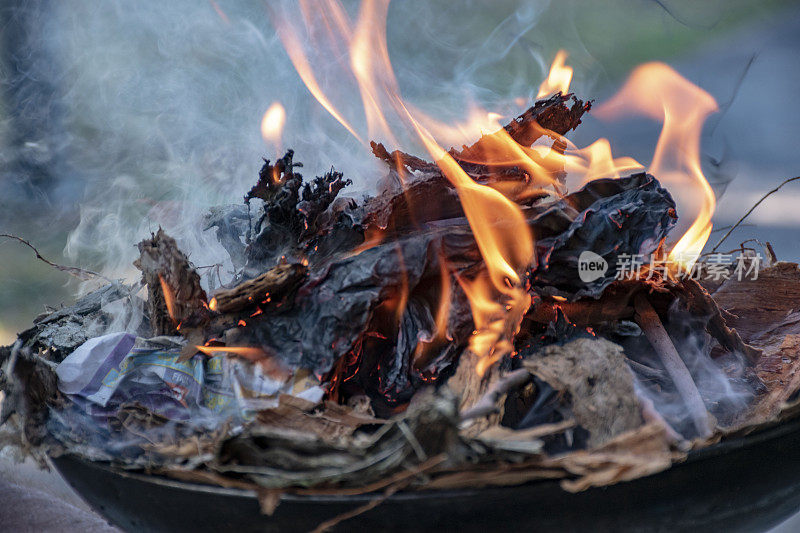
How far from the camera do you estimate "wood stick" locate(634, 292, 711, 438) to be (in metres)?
0.92

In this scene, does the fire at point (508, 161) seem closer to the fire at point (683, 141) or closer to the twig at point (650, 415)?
the fire at point (683, 141)

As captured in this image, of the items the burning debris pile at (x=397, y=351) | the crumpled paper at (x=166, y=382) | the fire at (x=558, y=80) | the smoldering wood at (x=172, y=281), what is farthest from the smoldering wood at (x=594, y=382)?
the fire at (x=558, y=80)

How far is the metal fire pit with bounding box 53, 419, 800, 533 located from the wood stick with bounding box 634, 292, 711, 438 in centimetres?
13

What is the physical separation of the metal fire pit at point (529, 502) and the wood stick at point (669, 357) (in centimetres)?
13

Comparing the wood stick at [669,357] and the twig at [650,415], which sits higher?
the wood stick at [669,357]

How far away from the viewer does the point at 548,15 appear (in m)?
2.48

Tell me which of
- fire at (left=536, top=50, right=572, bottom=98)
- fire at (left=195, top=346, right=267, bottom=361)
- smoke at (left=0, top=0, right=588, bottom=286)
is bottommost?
fire at (left=195, top=346, right=267, bottom=361)

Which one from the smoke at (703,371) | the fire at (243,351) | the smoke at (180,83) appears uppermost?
the smoke at (180,83)

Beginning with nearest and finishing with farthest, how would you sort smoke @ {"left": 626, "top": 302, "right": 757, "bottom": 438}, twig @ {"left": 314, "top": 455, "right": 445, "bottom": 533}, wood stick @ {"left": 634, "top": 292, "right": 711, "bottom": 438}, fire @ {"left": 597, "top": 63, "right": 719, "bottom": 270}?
twig @ {"left": 314, "top": 455, "right": 445, "bottom": 533}
wood stick @ {"left": 634, "top": 292, "right": 711, "bottom": 438}
smoke @ {"left": 626, "top": 302, "right": 757, "bottom": 438}
fire @ {"left": 597, "top": 63, "right": 719, "bottom": 270}

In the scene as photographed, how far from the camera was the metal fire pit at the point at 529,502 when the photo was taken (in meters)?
0.64

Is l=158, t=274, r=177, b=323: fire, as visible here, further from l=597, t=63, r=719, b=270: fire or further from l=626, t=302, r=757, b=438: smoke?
l=597, t=63, r=719, b=270: fire

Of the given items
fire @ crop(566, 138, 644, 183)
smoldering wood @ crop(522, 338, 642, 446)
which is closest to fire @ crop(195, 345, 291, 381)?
smoldering wood @ crop(522, 338, 642, 446)

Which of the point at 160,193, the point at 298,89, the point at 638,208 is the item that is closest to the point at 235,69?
the point at 298,89

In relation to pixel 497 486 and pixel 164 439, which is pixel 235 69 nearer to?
pixel 164 439
